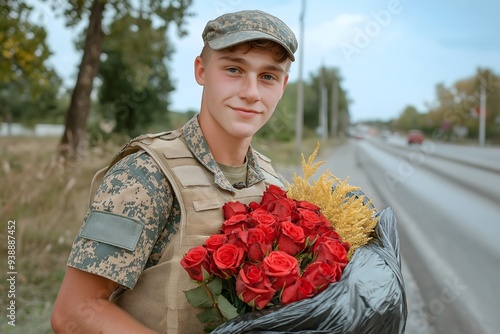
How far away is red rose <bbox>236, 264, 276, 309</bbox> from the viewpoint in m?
1.39

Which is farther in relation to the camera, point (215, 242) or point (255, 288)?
point (215, 242)

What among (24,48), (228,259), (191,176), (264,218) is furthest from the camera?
(24,48)

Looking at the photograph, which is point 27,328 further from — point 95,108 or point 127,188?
point 95,108

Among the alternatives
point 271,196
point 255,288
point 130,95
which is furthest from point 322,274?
point 130,95

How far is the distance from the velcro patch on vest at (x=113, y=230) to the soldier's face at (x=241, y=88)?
49cm

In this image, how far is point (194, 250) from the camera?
1502 millimetres

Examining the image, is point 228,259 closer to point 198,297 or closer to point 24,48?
point 198,297

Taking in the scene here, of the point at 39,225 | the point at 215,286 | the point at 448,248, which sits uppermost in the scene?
the point at 215,286

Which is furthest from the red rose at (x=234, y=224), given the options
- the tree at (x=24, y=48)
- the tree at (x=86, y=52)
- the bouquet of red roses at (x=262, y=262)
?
the tree at (x=86, y=52)

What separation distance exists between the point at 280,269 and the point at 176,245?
39cm

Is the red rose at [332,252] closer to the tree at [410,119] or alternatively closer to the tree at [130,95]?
the tree at [130,95]

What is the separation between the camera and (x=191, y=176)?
1.71 m

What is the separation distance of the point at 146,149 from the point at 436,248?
6849 millimetres

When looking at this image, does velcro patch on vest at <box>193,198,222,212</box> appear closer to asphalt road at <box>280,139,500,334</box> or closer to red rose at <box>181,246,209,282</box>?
red rose at <box>181,246,209,282</box>
